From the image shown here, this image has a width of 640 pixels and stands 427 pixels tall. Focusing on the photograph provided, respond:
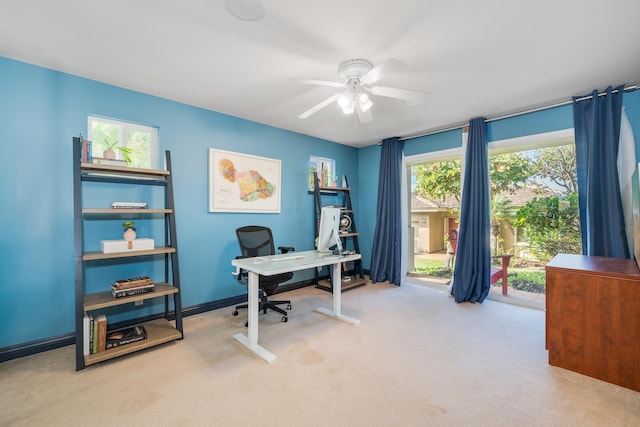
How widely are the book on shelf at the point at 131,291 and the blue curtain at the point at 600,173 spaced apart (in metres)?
4.33

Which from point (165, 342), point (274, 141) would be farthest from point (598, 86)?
point (165, 342)

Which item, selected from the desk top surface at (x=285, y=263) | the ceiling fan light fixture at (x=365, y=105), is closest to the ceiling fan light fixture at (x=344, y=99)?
the ceiling fan light fixture at (x=365, y=105)

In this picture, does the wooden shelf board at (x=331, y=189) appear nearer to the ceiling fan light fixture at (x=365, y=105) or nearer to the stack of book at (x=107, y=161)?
the ceiling fan light fixture at (x=365, y=105)

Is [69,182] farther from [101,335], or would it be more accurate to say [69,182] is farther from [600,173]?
[600,173]

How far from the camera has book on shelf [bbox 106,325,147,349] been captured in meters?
2.23

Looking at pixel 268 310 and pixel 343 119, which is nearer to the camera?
pixel 268 310

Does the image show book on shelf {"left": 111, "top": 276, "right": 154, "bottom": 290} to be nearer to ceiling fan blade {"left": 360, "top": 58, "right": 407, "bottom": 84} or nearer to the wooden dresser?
ceiling fan blade {"left": 360, "top": 58, "right": 407, "bottom": 84}

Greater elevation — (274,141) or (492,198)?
(274,141)

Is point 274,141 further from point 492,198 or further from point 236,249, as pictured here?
point 492,198

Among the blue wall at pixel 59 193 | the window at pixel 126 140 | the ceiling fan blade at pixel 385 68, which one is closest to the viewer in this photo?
the ceiling fan blade at pixel 385 68

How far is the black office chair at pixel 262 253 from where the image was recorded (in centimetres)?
291

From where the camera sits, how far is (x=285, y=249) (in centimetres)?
346

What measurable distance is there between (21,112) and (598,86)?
17.1 feet

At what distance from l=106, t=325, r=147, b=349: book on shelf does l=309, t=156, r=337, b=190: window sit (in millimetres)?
2852
